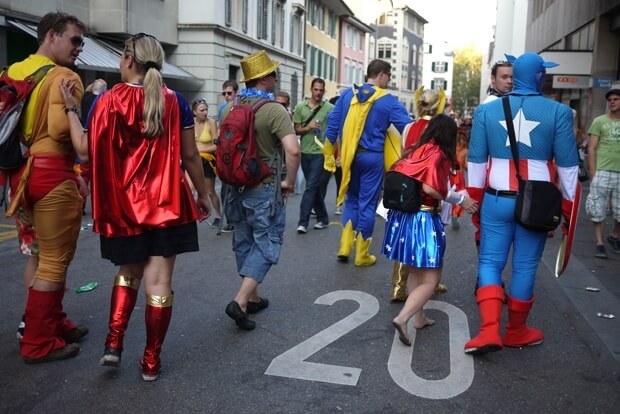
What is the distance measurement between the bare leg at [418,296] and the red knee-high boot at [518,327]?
51 centimetres

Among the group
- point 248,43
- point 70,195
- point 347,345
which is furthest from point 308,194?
point 248,43

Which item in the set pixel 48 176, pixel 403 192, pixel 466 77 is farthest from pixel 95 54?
pixel 466 77

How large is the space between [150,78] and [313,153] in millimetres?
5611

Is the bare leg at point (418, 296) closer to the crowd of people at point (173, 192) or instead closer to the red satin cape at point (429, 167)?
the crowd of people at point (173, 192)

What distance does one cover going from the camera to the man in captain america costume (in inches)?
158

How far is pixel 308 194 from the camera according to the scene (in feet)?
28.0

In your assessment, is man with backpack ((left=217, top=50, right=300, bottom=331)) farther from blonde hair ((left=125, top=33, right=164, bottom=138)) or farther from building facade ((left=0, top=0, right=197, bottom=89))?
building facade ((left=0, top=0, right=197, bottom=89))

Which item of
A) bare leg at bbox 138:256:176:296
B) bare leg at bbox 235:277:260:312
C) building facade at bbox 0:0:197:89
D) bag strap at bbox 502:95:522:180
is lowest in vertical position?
bare leg at bbox 235:277:260:312

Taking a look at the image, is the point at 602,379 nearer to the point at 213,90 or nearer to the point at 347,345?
the point at 347,345

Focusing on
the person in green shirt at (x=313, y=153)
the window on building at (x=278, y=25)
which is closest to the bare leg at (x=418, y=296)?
the person in green shirt at (x=313, y=153)

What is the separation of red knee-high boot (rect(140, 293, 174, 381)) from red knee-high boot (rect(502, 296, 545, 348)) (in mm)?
2208

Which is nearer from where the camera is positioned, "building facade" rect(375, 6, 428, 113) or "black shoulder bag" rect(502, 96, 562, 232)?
"black shoulder bag" rect(502, 96, 562, 232)

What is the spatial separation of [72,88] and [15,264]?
335 centimetres

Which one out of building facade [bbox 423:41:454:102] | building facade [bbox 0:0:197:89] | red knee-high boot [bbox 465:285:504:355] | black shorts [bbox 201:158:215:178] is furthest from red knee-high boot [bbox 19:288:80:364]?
building facade [bbox 423:41:454:102]
